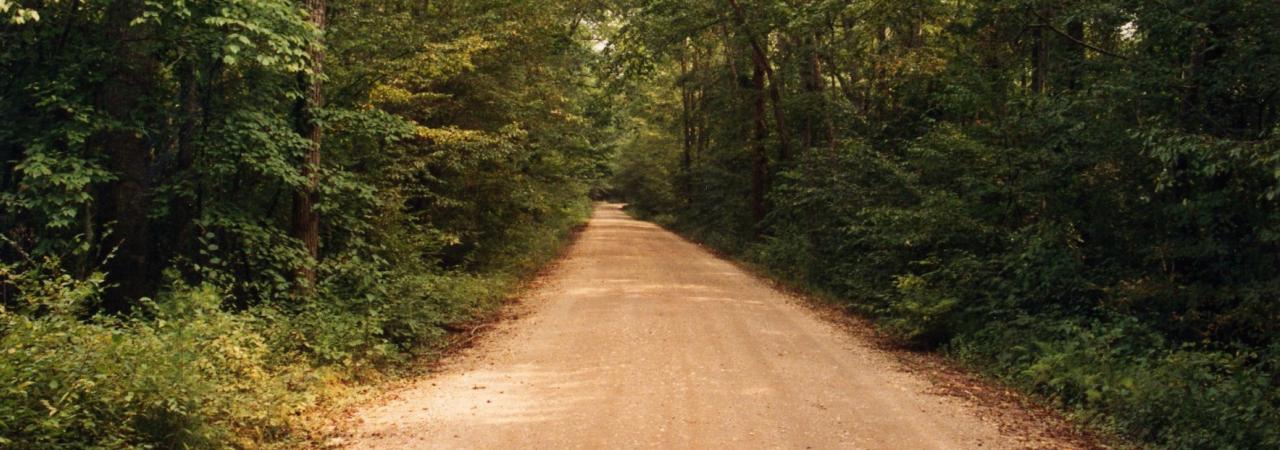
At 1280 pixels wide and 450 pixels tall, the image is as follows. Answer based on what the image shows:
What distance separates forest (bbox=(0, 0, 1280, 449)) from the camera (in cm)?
620

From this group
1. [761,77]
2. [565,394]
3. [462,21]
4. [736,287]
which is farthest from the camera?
[761,77]

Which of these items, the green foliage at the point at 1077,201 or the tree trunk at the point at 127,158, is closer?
the green foliage at the point at 1077,201

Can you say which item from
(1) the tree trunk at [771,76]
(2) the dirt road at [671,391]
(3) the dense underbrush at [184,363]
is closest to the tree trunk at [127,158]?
(3) the dense underbrush at [184,363]

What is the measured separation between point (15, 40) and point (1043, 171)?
36.9ft

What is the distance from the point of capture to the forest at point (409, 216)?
6203 millimetres

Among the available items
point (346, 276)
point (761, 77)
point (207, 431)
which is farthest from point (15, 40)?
point (761, 77)

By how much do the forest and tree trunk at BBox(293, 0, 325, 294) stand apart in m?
0.03

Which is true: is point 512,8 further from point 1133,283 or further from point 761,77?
point 1133,283

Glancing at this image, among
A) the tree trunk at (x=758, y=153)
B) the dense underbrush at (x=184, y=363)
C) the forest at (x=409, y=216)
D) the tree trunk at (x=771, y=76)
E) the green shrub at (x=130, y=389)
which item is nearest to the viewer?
the green shrub at (x=130, y=389)

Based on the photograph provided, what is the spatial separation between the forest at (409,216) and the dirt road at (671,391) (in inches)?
37.2

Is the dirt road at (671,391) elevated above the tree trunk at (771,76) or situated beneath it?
situated beneath

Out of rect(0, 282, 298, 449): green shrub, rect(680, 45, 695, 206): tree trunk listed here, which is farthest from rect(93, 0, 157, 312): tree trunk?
rect(680, 45, 695, 206): tree trunk

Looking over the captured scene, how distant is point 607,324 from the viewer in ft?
38.0

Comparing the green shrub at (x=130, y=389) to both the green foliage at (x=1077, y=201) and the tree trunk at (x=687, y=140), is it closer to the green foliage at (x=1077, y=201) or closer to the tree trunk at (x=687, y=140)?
the green foliage at (x=1077, y=201)
